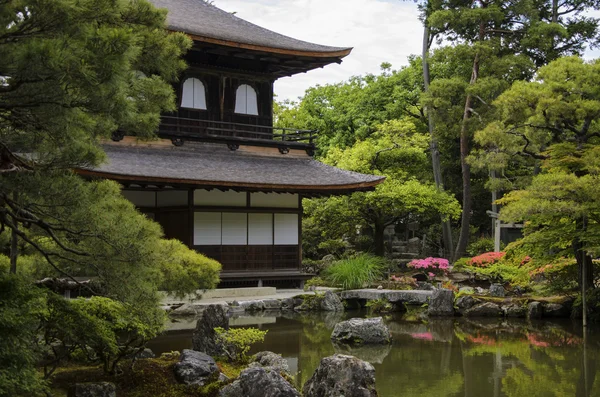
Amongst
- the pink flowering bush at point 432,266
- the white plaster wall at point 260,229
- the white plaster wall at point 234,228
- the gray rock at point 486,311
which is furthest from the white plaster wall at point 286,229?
the gray rock at point 486,311

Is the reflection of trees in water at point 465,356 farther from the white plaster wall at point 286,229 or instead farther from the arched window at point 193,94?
the arched window at point 193,94

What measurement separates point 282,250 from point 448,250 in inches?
384

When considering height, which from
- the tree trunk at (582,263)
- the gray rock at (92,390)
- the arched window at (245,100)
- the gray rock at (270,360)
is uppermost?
the arched window at (245,100)

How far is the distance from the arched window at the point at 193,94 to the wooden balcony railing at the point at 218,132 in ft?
1.52

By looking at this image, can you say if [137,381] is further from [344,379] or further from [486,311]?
[486,311]

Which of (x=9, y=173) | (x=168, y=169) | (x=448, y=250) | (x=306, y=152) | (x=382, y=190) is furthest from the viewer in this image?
(x=448, y=250)

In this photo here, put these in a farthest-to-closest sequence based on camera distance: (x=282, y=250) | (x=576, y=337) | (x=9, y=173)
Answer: (x=282, y=250)
(x=576, y=337)
(x=9, y=173)

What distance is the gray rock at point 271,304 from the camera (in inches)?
703

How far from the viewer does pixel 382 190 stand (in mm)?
23828

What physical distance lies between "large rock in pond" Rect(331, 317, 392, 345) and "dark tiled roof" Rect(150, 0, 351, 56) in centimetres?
888

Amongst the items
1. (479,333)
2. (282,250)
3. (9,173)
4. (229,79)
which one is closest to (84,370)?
(9,173)

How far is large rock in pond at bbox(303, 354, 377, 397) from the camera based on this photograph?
7.98 metres

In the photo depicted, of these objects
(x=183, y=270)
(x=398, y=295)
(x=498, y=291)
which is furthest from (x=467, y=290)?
(x=183, y=270)

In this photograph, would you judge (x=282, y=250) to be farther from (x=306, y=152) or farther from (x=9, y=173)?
(x=9, y=173)
